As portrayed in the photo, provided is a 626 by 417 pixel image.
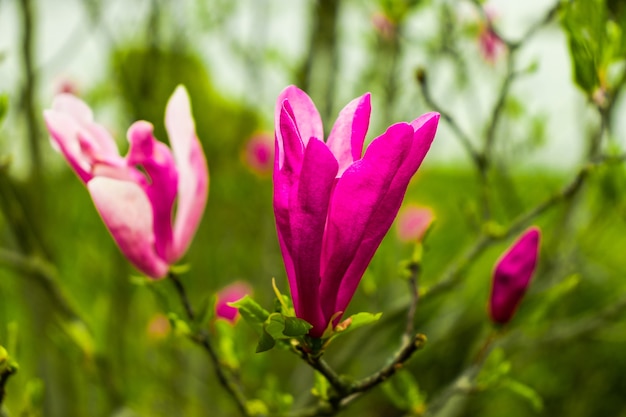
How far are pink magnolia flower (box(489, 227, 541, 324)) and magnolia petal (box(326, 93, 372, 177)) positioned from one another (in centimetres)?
29

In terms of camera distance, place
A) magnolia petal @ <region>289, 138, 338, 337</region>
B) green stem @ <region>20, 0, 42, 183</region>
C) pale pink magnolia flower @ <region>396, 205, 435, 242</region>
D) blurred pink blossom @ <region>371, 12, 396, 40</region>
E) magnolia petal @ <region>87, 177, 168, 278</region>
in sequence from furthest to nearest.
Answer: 1. pale pink magnolia flower @ <region>396, 205, 435, 242</region>
2. blurred pink blossom @ <region>371, 12, 396, 40</region>
3. green stem @ <region>20, 0, 42, 183</region>
4. magnolia petal @ <region>87, 177, 168, 278</region>
5. magnolia petal @ <region>289, 138, 338, 337</region>

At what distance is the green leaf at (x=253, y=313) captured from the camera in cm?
52

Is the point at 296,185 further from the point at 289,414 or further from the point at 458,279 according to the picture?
the point at 458,279

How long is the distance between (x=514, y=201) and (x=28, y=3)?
1.16m

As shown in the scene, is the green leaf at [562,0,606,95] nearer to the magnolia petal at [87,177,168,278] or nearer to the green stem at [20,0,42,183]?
the magnolia petal at [87,177,168,278]

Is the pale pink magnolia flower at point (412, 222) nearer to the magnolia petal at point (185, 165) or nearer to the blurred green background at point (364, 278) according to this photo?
the blurred green background at point (364, 278)

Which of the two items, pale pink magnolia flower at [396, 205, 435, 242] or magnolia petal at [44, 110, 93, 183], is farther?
pale pink magnolia flower at [396, 205, 435, 242]

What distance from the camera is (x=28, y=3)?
4.04 ft

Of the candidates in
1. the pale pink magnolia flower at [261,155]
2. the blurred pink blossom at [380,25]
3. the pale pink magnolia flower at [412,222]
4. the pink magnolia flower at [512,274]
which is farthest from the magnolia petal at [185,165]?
the pale pink magnolia flower at [261,155]

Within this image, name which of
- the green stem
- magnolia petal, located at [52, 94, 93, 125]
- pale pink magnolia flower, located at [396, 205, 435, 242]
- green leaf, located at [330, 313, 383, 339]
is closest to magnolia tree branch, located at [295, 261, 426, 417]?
green leaf, located at [330, 313, 383, 339]

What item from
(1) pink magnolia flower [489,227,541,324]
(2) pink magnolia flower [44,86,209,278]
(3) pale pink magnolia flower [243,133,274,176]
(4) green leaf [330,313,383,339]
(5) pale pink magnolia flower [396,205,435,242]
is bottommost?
(5) pale pink magnolia flower [396,205,435,242]

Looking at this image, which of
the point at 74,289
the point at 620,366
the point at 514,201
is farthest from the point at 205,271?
the point at 620,366

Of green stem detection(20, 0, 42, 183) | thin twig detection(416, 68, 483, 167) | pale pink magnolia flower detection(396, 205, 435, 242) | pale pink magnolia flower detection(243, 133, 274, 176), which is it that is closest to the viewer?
thin twig detection(416, 68, 483, 167)

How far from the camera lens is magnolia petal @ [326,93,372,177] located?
1.69ft
